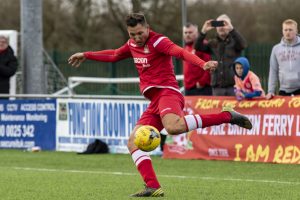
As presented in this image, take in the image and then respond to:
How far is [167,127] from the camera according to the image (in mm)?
9688

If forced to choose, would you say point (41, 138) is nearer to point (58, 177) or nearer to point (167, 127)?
point (58, 177)

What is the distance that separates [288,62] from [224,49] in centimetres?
141

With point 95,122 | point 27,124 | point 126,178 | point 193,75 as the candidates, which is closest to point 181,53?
point 126,178

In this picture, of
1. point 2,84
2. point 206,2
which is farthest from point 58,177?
point 206,2

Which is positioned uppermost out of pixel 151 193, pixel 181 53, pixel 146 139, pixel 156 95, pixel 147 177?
pixel 181 53

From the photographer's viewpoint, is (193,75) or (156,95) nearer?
(156,95)

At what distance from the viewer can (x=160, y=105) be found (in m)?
9.91

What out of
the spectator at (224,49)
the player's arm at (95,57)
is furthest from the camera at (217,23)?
the player's arm at (95,57)

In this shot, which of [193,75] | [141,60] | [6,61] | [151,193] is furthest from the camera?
[6,61]

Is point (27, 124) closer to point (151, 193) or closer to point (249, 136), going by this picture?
point (249, 136)

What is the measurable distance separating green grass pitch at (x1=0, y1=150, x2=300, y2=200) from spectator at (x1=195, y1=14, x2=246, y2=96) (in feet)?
4.60

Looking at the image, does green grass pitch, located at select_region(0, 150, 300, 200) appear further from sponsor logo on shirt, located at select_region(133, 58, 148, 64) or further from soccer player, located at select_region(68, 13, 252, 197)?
sponsor logo on shirt, located at select_region(133, 58, 148, 64)

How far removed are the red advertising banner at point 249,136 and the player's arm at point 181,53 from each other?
14.9 ft

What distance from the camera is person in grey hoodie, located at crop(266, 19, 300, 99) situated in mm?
13812
